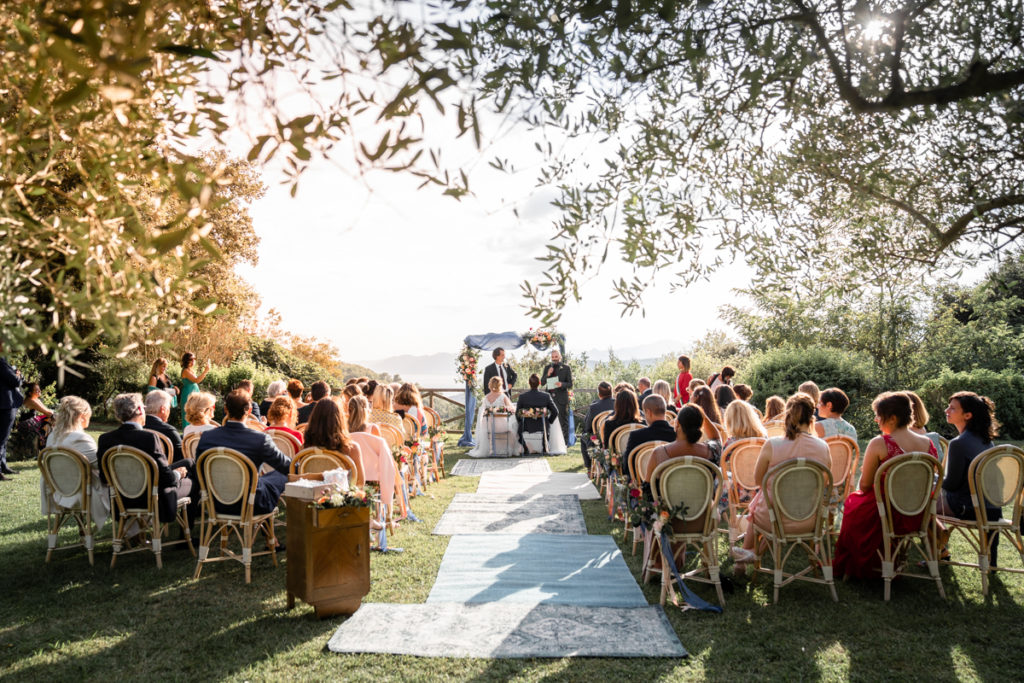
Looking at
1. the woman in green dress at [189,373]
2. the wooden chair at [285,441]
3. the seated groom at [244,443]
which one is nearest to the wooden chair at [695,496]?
the seated groom at [244,443]

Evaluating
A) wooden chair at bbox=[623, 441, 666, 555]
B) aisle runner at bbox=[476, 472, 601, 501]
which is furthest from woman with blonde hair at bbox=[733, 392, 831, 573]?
aisle runner at bbox=[476, 472, 601, 501]

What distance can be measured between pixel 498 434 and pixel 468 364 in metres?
2.48

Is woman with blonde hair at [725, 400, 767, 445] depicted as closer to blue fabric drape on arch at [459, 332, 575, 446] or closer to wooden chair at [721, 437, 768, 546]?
wooden chair at [721, 437, 768, 546]

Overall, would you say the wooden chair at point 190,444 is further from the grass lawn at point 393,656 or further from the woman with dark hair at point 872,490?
the woman with dark hair at point 872,490

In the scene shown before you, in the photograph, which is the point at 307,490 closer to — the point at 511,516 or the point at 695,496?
the point at 695,496

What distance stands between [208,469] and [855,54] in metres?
5.31

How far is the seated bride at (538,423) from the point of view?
13312 millimetres

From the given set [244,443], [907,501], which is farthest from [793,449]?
[244,443]

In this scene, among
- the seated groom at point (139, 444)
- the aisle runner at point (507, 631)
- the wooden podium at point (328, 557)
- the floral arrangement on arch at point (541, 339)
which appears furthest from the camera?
the floral arrangement on arch at point (541, 339)

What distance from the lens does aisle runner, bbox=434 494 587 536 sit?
283 inches

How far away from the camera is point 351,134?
178 centimetres

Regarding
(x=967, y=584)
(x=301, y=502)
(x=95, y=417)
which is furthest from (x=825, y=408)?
(x=95, y=417)

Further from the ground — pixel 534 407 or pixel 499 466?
pixel 534 407

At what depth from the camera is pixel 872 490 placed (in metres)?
5.31
